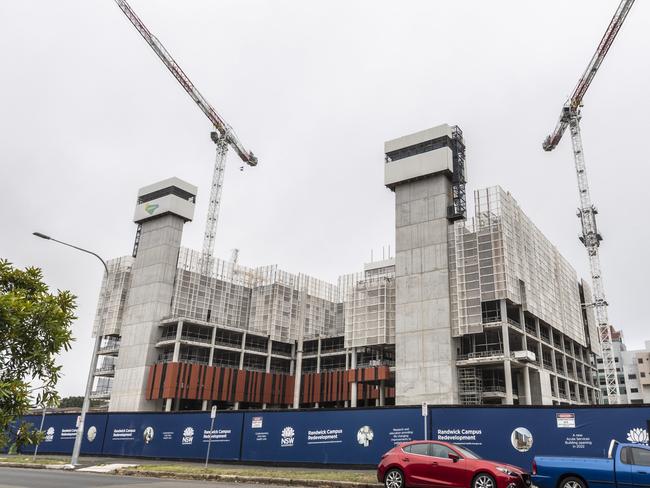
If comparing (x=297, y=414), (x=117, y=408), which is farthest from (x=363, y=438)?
(x=117, y=408)

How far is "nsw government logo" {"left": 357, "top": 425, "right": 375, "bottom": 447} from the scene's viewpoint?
23406 mm

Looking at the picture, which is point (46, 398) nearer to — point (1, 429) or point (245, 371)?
point (1, 429)

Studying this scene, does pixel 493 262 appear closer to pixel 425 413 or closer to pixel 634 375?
pixel 425 413

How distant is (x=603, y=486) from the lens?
1323 cm

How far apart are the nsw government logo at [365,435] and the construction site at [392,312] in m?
34.4

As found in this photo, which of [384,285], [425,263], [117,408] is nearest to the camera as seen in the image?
[425,263]

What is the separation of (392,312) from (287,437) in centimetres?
4339

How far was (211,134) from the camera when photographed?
4313 inches

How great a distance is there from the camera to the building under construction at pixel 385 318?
190 feet

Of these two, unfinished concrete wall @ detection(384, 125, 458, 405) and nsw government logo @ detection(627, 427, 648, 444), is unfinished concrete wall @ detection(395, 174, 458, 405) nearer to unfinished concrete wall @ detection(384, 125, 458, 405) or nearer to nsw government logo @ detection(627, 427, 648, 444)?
unfinished concrete wall @ detection(384, 125, 458, 405)

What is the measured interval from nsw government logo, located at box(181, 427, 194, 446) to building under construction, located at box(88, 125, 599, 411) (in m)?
33.5

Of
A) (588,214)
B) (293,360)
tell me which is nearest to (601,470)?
(293,360)

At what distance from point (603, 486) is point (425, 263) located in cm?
4898

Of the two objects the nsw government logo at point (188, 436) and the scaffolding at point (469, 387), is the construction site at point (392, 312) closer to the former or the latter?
the scaffolding at point (469, 387)
